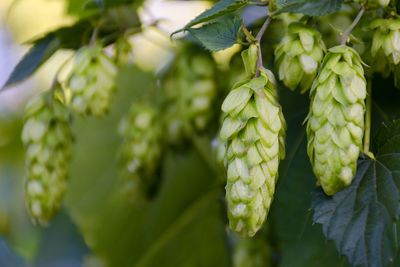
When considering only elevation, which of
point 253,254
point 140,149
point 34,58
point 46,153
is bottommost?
point 253,254

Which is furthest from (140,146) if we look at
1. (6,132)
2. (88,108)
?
(6,132)

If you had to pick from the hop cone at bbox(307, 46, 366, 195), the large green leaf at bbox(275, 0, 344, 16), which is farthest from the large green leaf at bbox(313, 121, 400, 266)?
the large green leaf at bbox(275, 0, 344, 16)

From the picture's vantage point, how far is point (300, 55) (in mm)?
547

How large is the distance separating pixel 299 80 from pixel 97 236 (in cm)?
81

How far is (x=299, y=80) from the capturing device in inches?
22.2

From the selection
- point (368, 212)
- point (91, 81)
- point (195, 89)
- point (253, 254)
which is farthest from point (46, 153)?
point (368, 212)

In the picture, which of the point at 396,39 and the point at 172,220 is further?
the point at 172,220

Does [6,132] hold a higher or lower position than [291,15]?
lower

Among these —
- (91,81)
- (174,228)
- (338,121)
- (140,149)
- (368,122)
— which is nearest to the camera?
(338,121)

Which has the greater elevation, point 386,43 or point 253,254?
point 386,43

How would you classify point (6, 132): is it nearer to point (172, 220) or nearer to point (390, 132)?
point (172, 220)

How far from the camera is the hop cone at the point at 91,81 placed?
74cm

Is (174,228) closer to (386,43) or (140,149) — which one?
(140,149)

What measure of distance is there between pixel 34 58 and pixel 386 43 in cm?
51
